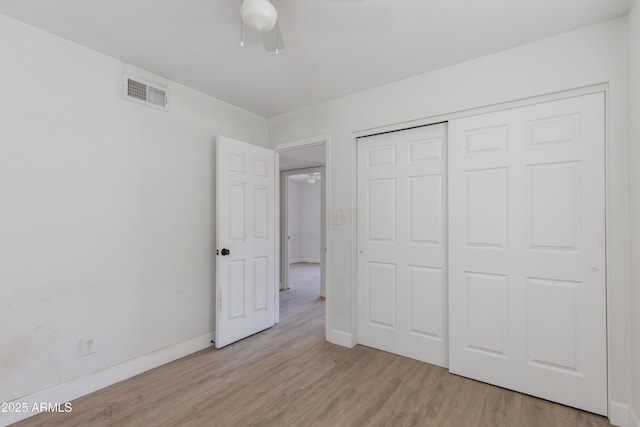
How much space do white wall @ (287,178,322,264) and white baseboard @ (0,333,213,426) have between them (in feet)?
20.9

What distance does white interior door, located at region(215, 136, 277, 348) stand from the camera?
2955 mm

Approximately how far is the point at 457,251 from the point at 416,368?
1.05 metres

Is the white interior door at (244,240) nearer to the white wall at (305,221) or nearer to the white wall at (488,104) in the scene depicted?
the white wall at (488,104)

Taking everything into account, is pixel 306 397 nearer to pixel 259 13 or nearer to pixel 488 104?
pixel 259 13

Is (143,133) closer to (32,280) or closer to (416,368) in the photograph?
(32,280)

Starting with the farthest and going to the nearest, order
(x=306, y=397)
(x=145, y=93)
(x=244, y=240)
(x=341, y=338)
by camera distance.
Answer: (x=244, y=240) → (x=341, y=338) → (x=145, y=93) → (x=306, y=397)

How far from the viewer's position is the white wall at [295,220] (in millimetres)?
9203

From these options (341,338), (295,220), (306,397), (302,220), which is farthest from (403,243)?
(302,220)

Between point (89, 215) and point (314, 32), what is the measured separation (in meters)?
2.09

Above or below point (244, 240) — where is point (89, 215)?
above

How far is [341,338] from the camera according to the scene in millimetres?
3014

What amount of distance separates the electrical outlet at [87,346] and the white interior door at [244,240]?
97 centimetres

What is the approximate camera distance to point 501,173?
7.41ft

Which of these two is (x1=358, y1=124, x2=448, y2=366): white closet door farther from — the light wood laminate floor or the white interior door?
the white interior door
